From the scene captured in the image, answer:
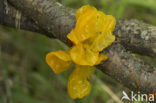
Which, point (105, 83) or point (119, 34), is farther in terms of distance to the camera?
point (105, 83)

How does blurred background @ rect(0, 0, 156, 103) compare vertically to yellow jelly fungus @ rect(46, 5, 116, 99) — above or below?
below

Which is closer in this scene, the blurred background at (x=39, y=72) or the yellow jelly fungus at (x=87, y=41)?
the yellow jelly fungus at (x=87, y=41)

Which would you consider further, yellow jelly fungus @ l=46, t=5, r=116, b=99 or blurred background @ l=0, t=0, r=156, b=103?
blurred background @ l=0, t=0, r=156, b=103

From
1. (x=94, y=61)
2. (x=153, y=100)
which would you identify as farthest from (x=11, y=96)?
(x=153, y=100)

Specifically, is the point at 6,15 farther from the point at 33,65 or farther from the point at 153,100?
the point at 33,65
